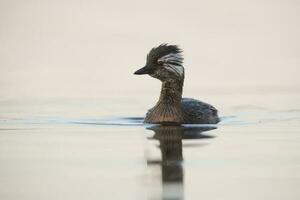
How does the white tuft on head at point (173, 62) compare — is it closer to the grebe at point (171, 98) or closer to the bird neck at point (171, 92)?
the grebe at point (171, 98)

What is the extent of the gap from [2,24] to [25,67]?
17747 millimetres

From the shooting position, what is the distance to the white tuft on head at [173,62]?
66.9 ft

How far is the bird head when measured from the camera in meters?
20.4

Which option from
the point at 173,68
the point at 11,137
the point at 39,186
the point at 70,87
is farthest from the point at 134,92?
the point at 39,186

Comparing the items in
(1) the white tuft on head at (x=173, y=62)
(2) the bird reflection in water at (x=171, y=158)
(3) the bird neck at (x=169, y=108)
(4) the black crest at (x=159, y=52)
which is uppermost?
(4) the black crest at (x=159, y=52)

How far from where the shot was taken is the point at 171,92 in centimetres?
2067

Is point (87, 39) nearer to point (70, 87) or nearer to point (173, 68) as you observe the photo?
point (70, 87)

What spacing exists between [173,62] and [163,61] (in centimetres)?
21

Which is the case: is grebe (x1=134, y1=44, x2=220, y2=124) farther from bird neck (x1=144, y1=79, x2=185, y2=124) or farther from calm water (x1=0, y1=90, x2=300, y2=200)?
calm water (x1=0, y1=90, x2=300, y2=200)

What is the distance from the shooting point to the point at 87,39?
40.0m

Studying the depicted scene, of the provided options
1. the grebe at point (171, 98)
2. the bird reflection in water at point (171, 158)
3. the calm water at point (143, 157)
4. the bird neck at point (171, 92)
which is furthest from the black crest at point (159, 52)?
the bird reflection in water at point (171, 158)

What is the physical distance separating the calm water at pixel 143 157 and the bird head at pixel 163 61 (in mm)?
1032

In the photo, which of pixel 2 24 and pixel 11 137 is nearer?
pixel 11 137

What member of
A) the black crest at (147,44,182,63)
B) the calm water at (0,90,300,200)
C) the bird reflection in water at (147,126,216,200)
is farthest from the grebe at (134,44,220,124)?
the bird reflection in water at (147,126,216,200)
